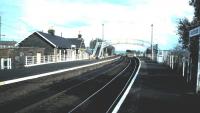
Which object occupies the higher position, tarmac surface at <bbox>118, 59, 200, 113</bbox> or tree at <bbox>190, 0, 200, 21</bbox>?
tree at <bbox>190, 0, 200, 21</bbox>

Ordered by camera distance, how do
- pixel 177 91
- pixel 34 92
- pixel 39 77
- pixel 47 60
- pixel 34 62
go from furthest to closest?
pixel 47 60 < pixel 34 62 < pixel 39 77 < pixel 34 92 < pixel 177 91

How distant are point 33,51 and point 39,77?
2775 centimetres

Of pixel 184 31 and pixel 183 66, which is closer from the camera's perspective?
pixel 183 66

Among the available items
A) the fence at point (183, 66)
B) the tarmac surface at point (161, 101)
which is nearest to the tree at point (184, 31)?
the fence at point (183, 66)

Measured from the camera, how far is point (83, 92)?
63.9 feet

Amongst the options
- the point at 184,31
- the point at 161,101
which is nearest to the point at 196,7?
the point at 184,31

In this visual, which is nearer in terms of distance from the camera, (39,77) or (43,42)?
(39,77)

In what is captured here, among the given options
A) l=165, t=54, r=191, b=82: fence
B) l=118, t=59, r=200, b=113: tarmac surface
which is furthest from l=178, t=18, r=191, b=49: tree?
l=118, t=59, r=200, b=113: tarmac surface

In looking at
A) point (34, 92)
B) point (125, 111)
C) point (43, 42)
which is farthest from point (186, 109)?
point (43, 42)

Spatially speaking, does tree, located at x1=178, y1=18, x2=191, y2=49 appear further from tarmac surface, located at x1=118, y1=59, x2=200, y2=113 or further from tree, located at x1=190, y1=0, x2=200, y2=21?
tarmac surface, located at x1=118, y1=59, x2=200, y2=113

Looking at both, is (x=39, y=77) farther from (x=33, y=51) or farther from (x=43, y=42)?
(x=43, y=42)

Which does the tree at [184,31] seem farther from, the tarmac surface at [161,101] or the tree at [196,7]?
the tarmac surface at [161,101]

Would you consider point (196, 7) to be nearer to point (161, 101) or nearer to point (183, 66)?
point (183, 66)

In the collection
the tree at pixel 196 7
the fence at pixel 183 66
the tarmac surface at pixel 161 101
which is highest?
the tree at pixel 196 7
